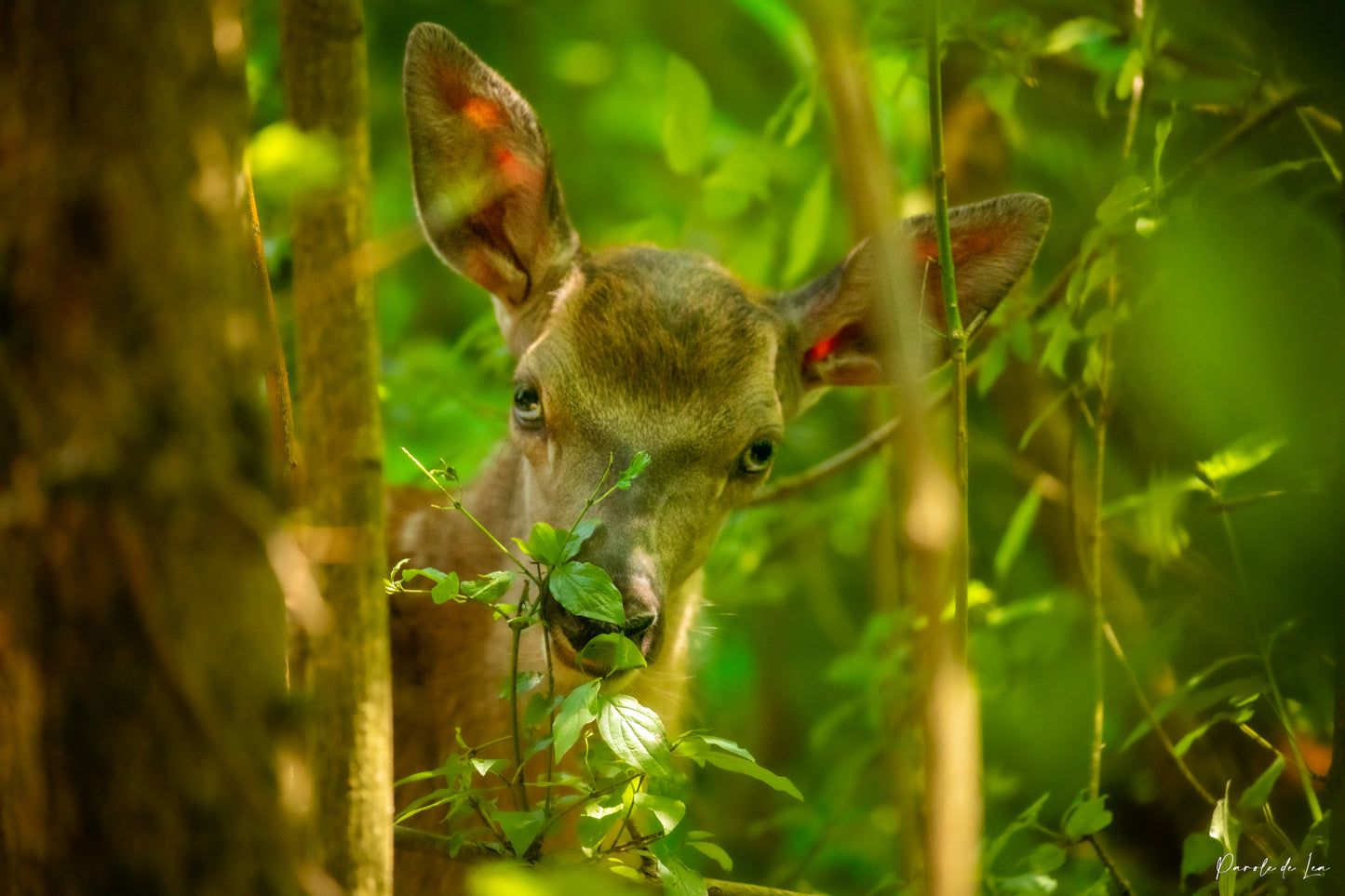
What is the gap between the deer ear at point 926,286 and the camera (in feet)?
11.5

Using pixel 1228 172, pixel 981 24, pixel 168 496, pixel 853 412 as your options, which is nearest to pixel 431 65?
pixel 981 24

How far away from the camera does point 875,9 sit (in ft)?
11.1

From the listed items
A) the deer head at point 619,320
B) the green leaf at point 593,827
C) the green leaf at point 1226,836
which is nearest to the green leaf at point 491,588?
the green leaf at point 593,827

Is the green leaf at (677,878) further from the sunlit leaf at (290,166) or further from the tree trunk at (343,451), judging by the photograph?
the sunlit leaf at (290,166)

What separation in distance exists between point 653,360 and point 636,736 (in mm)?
1823

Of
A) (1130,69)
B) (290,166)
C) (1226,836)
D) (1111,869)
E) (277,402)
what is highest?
(1130,69)

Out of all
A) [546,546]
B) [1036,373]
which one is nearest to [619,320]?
[546,546]

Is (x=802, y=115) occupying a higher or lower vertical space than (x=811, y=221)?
higher

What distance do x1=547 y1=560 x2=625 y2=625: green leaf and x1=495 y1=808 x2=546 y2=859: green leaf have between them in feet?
1.21

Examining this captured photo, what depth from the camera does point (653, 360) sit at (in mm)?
3574

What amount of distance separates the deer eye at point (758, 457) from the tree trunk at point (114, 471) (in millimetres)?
2577

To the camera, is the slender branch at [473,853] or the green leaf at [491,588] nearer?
the green leaf at [491,588]

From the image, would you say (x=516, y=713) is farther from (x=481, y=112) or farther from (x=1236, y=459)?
(x=481, y=112)

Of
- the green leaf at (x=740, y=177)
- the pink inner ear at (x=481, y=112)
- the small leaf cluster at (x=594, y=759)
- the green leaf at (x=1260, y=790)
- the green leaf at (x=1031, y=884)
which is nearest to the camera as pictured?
the small leaf cluster at (x=594, y=759)
